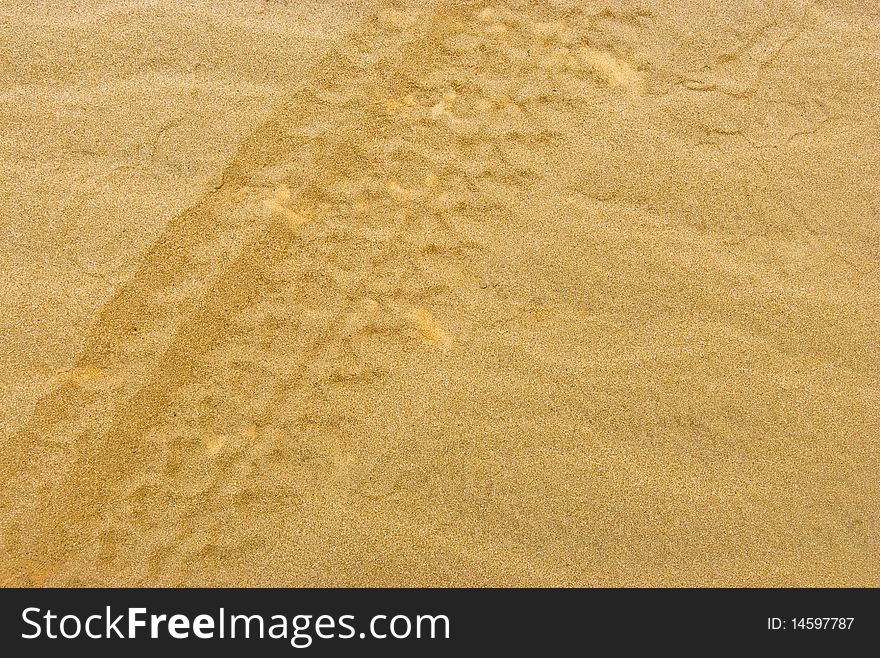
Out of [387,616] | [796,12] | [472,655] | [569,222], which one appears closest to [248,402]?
[387,616]

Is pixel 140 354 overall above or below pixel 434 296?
below

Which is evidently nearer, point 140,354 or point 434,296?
point 140,354

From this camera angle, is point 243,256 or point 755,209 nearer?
point 243,256

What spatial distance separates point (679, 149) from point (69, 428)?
7.31 ft

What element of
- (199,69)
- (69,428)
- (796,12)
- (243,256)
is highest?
(796,12)

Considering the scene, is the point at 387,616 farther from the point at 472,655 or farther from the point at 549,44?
the point at 549,44

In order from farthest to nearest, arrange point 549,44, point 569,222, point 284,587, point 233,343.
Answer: point 549,44
point 569,222
point 233,343
point 284,587

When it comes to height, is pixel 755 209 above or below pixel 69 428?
above

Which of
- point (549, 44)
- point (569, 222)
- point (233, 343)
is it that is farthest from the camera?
point (549, 44)

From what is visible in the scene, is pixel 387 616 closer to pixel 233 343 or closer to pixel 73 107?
pixel 233 343

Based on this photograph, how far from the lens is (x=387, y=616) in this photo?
1.97 metres

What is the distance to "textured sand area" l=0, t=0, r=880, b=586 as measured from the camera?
1.98 metres

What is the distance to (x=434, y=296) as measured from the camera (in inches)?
85.7

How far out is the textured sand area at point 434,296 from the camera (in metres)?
1.98
